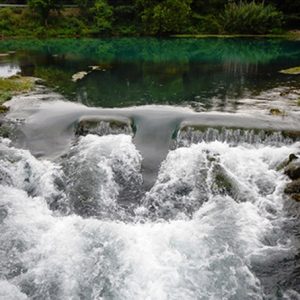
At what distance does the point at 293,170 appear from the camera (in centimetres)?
1284

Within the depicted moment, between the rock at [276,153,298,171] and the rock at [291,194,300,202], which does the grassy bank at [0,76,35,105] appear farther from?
the rock at [291,194,300,202]

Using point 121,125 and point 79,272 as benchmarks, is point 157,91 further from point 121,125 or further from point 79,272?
point 79,272

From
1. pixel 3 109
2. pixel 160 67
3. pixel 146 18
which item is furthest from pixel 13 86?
pixel 146 18

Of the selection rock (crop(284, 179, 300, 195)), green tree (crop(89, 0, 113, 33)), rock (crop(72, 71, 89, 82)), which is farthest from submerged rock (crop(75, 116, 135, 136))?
green tree (crop(89, 0, 113, 33))

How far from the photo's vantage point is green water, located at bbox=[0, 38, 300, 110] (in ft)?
71.3

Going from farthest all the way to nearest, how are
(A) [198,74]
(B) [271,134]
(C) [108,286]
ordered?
(A) [198,74] < (B) [271,134] < (C) [108,286]

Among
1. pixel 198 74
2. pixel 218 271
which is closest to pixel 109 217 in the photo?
pixel 218 271

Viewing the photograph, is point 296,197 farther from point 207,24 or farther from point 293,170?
point 207,24

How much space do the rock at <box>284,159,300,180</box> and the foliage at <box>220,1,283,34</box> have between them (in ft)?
129

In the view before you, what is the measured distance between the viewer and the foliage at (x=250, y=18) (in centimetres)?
4869

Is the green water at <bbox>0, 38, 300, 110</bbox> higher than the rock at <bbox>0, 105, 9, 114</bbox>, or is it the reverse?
the rock at <bbox>0, 105, 9, 114</bbox>

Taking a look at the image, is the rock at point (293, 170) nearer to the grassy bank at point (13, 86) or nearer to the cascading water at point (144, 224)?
the cascading water at point (144, 224)

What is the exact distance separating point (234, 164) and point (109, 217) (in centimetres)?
479

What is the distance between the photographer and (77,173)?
13.4 m
